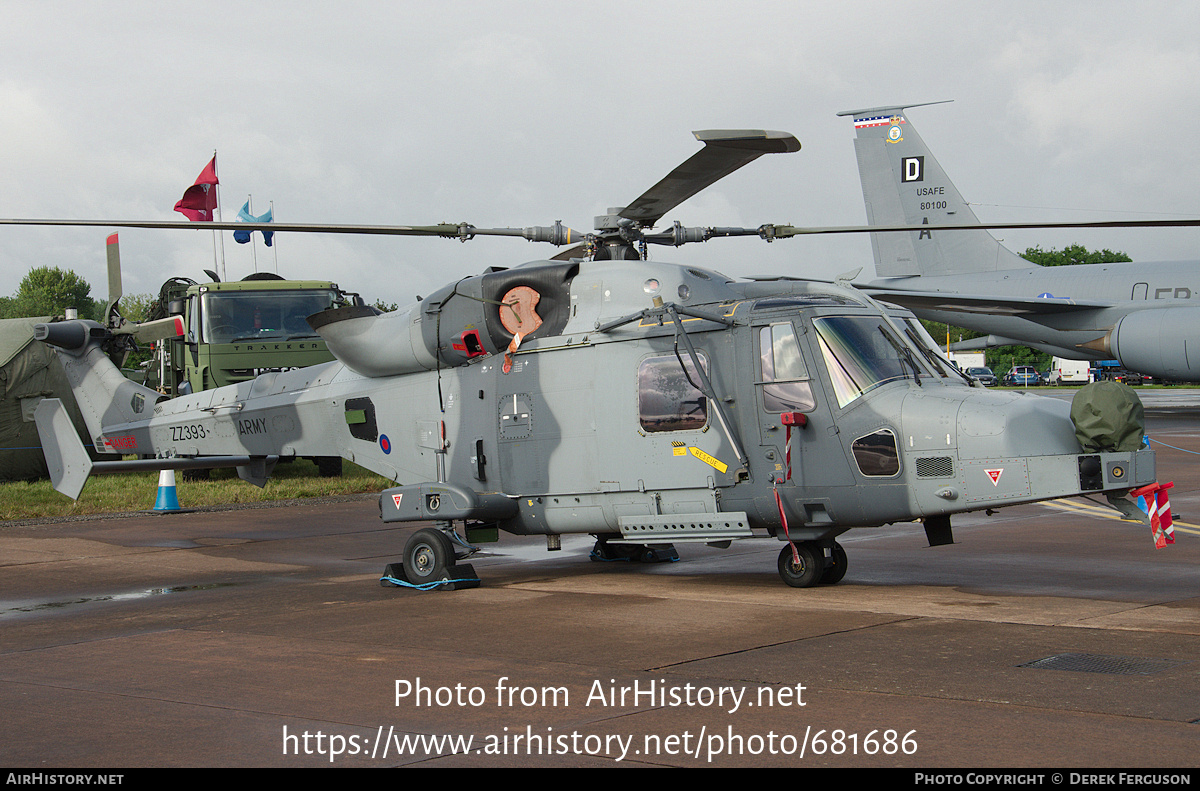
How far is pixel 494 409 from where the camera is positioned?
1070 centimetres

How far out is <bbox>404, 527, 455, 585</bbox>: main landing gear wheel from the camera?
10.4 m

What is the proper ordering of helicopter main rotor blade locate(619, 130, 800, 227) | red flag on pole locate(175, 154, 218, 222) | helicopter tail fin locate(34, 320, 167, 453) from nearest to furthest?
helicopter main rotor blade locate(619, 130, 800, 227) → helicopter tail fin locate(34, 320, 167, 453) → red flag on pole locate(175, 154, 218, 222)

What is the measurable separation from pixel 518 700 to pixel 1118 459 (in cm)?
480

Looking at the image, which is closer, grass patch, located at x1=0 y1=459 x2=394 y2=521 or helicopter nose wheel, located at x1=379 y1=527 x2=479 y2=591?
helicopter nose wheel, located at x1=379 y1=527 x2=479 y2=591

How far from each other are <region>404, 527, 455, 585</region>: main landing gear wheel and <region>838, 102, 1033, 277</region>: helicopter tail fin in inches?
1102

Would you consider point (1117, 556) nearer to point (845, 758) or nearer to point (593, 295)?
point (593, 295)

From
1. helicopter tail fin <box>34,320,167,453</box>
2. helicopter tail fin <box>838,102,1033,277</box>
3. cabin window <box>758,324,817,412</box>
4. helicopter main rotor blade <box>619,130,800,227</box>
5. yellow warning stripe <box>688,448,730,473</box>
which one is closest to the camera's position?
helicopter main rotor blade <box>619,130,800,227</box>

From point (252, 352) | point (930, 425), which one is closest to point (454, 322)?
point (930, 425)

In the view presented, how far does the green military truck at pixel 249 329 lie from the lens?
19969 millimetres

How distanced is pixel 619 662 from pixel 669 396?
3.31 metres

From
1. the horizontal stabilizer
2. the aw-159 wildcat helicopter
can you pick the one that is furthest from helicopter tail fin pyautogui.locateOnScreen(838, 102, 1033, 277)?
the aw-159 wildcat helicopter

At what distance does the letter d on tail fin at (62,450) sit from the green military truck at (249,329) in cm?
645

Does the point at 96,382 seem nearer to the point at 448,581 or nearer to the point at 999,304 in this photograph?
the point at 448,581

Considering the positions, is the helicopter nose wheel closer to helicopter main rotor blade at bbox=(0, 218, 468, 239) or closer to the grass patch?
helicopter main rotor blade at bbox=(0, 218, 468, 239)
